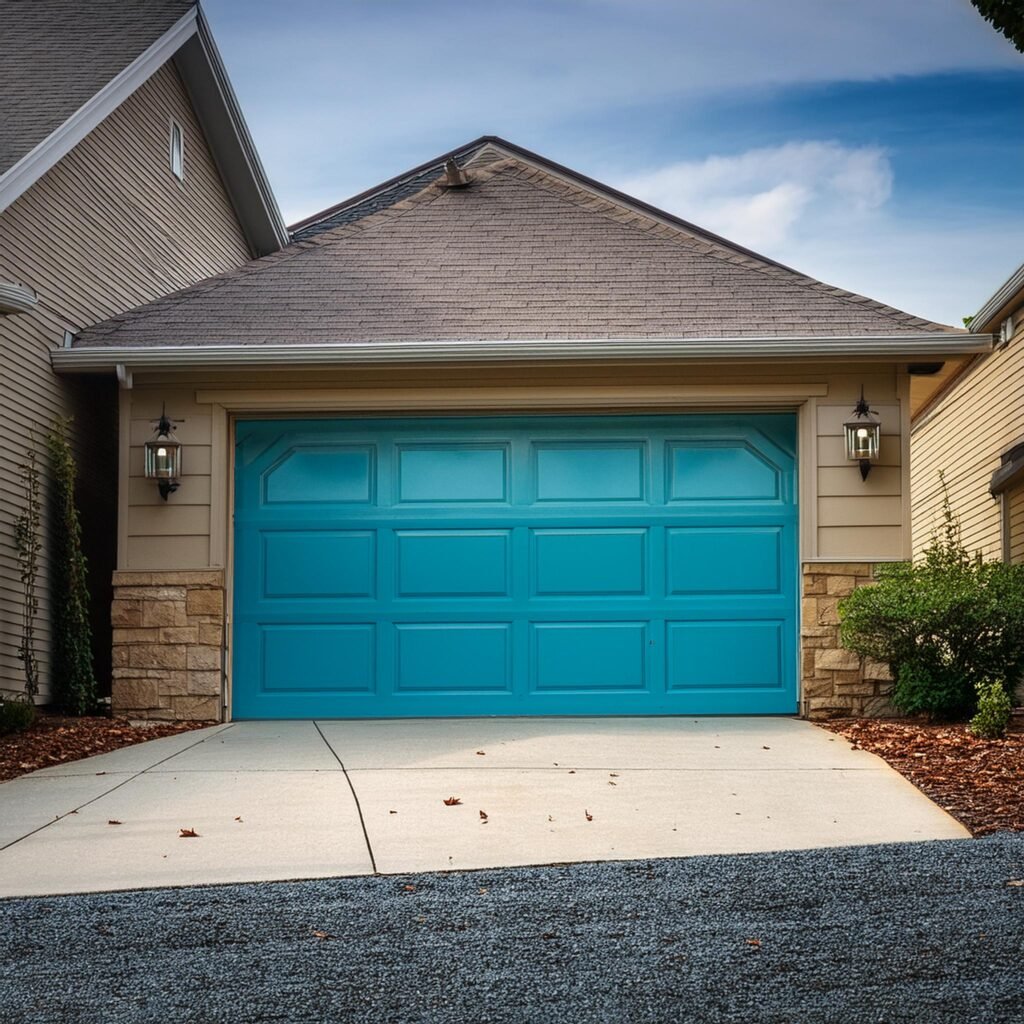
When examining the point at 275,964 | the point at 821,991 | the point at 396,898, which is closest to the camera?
the point at 821,991

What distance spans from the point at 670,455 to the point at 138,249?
4.97 meters

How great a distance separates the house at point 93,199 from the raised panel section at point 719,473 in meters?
4.39

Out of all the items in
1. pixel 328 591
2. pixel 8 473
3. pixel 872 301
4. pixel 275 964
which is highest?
pixel 872 301

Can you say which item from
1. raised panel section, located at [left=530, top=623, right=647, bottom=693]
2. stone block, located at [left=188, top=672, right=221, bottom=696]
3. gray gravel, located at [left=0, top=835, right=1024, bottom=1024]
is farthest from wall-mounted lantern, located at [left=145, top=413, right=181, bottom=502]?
gray gravel, located at [left=0, top=835, right=1024, bottom=1024]

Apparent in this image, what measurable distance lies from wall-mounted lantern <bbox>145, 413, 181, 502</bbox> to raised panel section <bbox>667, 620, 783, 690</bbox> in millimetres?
3598

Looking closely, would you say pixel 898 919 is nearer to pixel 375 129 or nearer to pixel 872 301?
pixel 872 301

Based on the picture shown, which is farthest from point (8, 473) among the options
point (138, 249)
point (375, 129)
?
point (375, 129)

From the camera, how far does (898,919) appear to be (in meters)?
3.90

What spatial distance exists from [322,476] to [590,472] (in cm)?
190

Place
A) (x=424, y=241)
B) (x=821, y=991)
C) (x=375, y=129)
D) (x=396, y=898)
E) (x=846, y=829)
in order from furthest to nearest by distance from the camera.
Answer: (x=375, y=129) < (x=424, y=241) < (x=846, y=829) < (x=396, y=898) < (x=821, y=991)

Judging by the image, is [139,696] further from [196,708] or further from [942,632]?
[942,632]

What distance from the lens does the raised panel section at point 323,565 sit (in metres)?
8.94

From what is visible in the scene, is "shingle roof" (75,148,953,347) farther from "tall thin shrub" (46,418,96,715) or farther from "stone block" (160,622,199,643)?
"stone block" (160,622,199,643)

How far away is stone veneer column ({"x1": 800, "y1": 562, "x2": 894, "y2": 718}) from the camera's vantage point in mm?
8602
